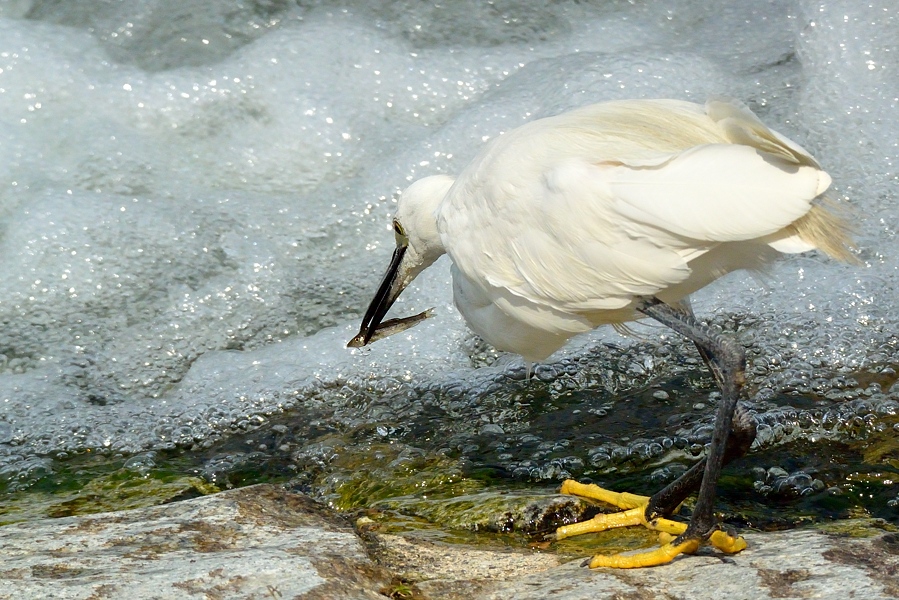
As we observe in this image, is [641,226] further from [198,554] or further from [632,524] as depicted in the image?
[198,554]

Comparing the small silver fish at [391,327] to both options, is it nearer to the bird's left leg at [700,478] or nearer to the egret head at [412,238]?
the egret head at [412,238]

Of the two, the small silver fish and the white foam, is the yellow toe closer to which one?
the small silver fish

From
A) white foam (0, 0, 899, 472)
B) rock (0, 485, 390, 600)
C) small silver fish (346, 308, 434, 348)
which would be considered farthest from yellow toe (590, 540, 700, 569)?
white foam (0, 0, 899, 472)

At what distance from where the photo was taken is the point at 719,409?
8.64 ft

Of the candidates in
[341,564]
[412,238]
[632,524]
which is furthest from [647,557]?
[412,238]

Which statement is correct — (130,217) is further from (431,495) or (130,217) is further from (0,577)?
(0,577)

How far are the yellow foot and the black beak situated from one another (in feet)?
3.44

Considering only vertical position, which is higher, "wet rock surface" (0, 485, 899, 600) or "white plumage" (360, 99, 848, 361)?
"white plumage" (360, 99, 848, 361)

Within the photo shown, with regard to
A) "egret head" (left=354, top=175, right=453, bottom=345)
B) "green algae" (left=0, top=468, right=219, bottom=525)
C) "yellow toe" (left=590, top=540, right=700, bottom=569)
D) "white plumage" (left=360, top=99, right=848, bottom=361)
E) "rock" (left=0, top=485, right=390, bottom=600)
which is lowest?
"green algae" (left=0, top=468, right=219, bottom=525)

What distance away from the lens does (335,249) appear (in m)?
5.28

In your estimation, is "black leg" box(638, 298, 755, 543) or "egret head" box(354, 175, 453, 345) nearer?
"black leg" box(638, 298, 755, 543)

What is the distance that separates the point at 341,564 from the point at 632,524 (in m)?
0.86

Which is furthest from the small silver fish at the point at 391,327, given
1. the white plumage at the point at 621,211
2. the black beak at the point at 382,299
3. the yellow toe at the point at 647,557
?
the yellow toe at the point at 647,557

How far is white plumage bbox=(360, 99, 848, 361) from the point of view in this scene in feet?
8.04
